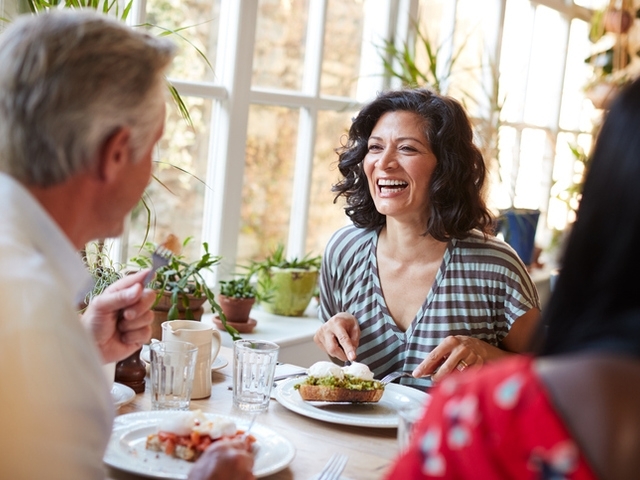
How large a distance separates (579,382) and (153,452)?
2.82ft

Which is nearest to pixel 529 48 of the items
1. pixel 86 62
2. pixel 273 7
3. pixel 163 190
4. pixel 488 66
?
pixel 488 66

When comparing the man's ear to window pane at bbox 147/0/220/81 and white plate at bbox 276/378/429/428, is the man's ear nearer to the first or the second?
white plate at bbox 276/378/429/428

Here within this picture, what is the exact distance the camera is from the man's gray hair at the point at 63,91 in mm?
1108

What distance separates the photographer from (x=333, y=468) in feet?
4.69

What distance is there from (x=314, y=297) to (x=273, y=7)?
1.29 meters

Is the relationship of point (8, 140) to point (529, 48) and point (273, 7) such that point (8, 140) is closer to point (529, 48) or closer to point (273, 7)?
point (273, 7)

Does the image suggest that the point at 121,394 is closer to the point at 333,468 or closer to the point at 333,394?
the point at 333,394

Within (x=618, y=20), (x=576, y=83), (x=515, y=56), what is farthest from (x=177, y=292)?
(x=576, y=83)

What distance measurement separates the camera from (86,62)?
3.66 ft

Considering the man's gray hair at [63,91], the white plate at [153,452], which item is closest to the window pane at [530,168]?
the white plate at [153,452]

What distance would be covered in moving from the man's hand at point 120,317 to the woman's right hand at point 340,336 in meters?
0.75

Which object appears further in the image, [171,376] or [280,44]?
[280,44]

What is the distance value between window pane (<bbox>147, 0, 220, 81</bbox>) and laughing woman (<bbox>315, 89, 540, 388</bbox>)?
920 millimetres

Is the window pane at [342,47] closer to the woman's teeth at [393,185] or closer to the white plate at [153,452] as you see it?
the woman's teeth at [393,185]
